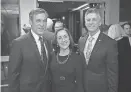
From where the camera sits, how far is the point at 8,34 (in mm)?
2588

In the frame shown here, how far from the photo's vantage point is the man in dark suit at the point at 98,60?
2.04 meters

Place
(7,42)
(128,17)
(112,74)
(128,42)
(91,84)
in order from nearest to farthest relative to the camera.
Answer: (112,74)
(91,84)
(7,42)
(128,42)
(128,17)

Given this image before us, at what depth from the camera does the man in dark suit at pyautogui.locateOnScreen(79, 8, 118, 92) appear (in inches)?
80.3

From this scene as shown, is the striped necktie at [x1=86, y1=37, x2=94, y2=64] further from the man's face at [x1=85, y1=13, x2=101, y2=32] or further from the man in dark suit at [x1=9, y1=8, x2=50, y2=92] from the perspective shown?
the man in dark suit at [x1=9, y1=8, x2=50, y2=92]

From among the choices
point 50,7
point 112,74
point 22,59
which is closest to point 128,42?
point 112,74

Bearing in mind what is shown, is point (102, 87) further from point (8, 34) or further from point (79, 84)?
point (8, 34)

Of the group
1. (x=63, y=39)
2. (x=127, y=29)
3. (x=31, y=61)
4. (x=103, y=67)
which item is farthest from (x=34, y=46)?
(x=127, y=29)

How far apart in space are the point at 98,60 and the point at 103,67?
102 mm

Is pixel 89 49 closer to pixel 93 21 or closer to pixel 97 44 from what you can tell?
pixel 97 44

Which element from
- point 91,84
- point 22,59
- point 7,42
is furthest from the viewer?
point 7,42

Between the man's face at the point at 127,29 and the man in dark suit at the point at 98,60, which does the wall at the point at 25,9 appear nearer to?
the man in dark suit at the point at 98,60

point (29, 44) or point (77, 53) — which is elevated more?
point (29, 44)

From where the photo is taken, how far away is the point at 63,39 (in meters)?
2.05

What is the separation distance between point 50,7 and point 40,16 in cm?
113
